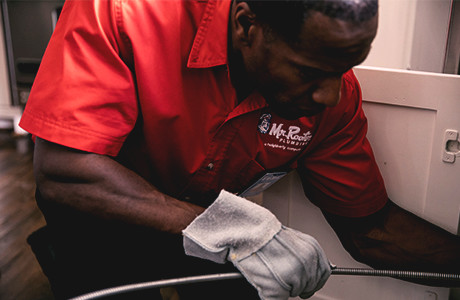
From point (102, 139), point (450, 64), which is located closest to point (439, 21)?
point (450, 64)

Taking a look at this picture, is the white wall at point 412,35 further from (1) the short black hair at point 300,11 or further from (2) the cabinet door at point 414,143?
(1) the short black hair at point 300,11

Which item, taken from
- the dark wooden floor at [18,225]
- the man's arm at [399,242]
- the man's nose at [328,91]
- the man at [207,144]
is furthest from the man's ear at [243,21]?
the dark wooden floor at [18,225]

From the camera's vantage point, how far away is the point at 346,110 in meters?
0.83

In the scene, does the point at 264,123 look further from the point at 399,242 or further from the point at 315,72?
the point at 399,242

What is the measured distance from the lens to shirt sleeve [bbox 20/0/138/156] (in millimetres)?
698

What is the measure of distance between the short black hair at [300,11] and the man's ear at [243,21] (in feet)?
0.08

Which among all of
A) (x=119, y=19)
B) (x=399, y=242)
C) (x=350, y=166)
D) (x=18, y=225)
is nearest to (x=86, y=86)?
(x=119, y=19)

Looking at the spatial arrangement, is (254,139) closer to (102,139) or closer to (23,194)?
(102,139)

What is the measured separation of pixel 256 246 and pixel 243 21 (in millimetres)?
330

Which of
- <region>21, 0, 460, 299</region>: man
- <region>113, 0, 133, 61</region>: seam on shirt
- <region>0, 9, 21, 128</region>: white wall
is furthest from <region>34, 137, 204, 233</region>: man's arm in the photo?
<region>0, 9, 21, 128</region>: white wall

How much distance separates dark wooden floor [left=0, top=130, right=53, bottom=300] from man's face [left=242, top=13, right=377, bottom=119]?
950 millimetres

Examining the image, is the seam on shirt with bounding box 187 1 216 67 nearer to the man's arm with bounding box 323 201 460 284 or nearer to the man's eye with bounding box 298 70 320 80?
the man's eye with bounding box 298 70 320 80

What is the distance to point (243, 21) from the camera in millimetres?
708

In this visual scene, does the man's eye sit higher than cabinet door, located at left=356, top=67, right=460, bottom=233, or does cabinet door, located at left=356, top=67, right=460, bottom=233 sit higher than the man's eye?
the man's eye
